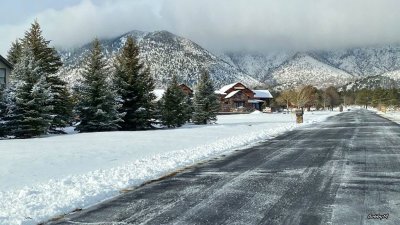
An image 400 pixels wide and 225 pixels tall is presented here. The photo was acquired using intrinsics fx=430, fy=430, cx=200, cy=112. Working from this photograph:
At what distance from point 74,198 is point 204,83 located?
1555 inches

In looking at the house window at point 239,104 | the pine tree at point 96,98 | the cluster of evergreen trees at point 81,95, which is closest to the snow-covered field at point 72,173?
the cluster of evergreen trees at point 81,95

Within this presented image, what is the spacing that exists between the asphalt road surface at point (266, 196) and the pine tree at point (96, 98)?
1794cm

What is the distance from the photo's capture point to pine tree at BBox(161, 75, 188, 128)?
3472 cm

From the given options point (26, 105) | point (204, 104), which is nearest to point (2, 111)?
point (26, 105)

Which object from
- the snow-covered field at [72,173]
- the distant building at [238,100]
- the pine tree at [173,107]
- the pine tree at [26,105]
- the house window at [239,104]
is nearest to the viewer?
the snow-covered field at [72,173]

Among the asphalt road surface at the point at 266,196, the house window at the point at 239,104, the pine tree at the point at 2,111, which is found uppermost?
the house window at the point at 239,104

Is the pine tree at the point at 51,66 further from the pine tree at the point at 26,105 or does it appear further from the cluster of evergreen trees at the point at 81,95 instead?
the pine tree at the point at 26,105

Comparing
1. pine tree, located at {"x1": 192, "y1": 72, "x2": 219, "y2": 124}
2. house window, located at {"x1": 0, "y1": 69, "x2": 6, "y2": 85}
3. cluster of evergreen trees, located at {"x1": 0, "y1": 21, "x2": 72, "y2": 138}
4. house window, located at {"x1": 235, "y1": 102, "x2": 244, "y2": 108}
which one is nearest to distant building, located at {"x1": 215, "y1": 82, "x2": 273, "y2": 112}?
house window, located at {"x1": 235, "y1": 102, "x2": 244, "y2": 108}

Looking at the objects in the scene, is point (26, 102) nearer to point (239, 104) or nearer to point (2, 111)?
point (2, 111)

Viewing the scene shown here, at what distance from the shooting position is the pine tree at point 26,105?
23766 mm

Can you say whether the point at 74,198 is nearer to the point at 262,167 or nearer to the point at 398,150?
the point at 262,167

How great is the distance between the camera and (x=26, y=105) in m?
23.7

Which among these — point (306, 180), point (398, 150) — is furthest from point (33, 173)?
point (398, 150)

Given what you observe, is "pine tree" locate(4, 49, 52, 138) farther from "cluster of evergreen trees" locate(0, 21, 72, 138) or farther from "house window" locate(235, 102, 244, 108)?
"house window" locate(235, 102, 244, 108)
